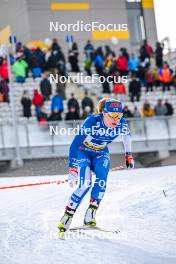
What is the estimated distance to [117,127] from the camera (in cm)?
812

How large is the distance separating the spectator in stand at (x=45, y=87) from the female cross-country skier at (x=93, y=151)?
1003 centimetres

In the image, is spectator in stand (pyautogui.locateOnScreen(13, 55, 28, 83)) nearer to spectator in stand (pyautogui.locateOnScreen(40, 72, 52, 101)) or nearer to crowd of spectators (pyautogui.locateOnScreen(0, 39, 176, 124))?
crowd of spectators (pyautogui.locateOnScreen(0, 39, 176, 124))

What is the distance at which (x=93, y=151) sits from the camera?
8.21 meters

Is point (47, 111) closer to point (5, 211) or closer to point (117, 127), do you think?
point (5, 211)

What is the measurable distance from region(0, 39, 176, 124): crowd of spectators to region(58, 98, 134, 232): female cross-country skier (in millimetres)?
8878

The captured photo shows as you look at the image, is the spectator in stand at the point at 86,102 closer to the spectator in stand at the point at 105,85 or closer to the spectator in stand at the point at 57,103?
the spectator in stand at the point at 57,103

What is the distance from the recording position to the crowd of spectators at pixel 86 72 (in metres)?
17.5

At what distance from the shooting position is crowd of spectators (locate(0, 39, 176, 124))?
17.5m

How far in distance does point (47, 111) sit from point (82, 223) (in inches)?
368

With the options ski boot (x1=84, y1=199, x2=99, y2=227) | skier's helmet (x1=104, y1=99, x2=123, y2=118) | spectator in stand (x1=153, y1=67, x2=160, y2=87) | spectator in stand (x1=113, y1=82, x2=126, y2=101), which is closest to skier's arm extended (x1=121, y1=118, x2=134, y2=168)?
skier's helmet (x1=104, y1=99, x2=123, y2=118)

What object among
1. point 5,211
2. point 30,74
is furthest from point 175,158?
point 5,211

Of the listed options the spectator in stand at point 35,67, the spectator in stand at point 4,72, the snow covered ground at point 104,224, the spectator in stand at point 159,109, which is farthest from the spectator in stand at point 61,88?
the snow covered ground at point 104,224

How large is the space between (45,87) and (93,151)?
1017cm

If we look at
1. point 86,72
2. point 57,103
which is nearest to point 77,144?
point 57,103
